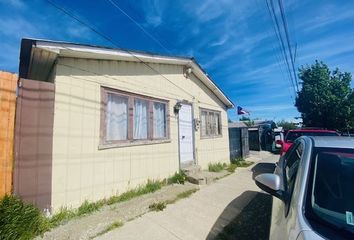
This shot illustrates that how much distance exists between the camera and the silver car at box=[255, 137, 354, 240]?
1.83 m

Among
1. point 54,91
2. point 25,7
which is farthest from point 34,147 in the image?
point 25,7

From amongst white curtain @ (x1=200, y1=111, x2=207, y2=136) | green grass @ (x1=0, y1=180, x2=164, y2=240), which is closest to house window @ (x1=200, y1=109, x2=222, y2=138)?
white curtain @ (x1=200, y1=111, x2=207, y2=136)

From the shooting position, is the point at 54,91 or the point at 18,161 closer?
the point at 18,161

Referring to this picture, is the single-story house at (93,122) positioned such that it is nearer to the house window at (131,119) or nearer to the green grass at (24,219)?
the house window at (131,119)

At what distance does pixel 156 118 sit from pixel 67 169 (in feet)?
12.1

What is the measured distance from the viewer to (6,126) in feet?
14.7

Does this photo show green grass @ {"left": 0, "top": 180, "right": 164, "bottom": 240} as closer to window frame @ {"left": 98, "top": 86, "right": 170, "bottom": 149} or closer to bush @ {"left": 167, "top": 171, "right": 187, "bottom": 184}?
window frame @ {"left": 98, "top": 86, "right": 170, "bottom": 149}

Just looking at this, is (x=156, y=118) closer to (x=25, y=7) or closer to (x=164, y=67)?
(x=164, y=67)

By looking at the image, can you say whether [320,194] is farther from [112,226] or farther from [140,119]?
[140,119]

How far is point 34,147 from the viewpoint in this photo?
4855mm

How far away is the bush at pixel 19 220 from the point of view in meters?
3.78

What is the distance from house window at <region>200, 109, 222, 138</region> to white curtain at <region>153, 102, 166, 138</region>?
9.70 feet

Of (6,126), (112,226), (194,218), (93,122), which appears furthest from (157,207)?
(6,126)

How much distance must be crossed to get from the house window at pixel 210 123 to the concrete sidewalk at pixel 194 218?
14.3 feet
